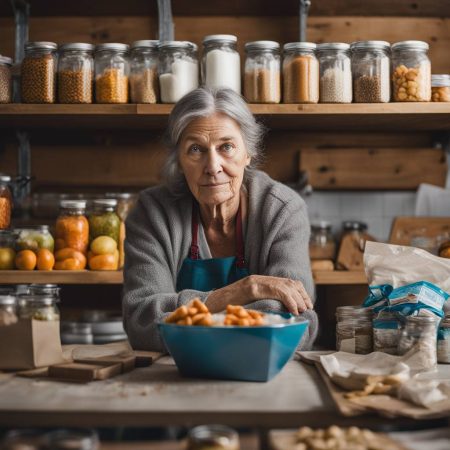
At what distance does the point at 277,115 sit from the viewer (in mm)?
2758

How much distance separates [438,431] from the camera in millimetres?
1154

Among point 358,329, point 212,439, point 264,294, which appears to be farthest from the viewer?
point 264,294

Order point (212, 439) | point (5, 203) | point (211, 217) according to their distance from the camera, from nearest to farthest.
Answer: point (212, 439) < point (211, 217) < point (5, 203)

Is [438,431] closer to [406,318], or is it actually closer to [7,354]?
[406,318]

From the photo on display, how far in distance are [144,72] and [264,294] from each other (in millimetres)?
1212

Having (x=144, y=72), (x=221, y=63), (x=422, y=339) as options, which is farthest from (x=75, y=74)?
(x=422, y=339)

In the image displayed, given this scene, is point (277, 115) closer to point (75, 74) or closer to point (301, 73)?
point (301, 73)

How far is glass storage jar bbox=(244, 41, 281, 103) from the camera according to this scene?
2689 mm

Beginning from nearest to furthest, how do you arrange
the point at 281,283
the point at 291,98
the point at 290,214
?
the point at 281,283 < the point at 290,214 < the point at 291,98

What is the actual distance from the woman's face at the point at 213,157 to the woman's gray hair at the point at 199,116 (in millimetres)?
19

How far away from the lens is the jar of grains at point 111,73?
272cm

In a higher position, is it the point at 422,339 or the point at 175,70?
the point at 175,70

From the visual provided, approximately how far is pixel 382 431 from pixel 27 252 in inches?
72.7

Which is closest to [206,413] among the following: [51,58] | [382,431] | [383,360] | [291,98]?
[382,431]
